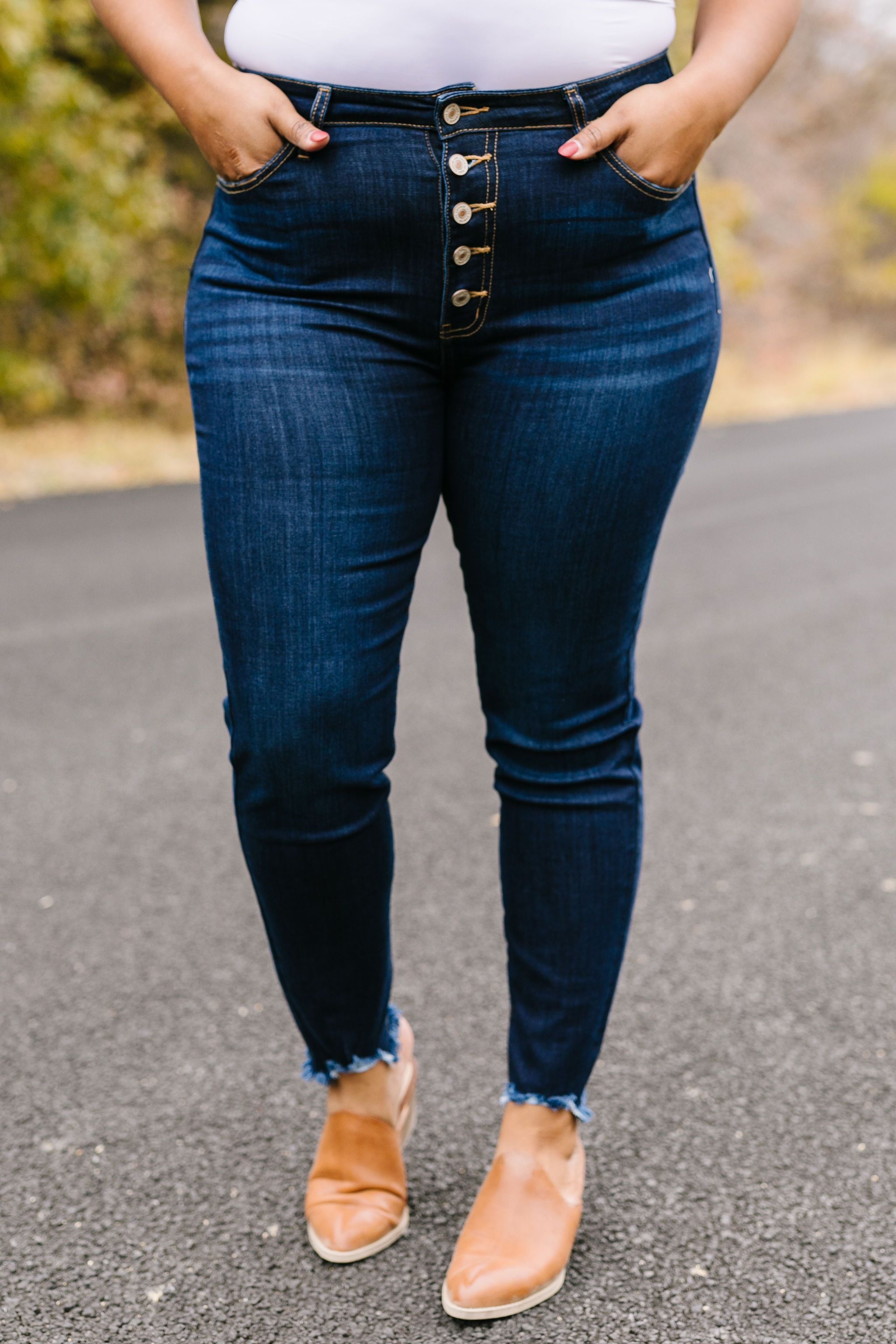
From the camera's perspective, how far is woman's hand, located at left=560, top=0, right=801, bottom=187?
1.11m

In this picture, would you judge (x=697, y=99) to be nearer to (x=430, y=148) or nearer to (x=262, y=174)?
(x=430, y=148)

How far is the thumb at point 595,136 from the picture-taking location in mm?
1102

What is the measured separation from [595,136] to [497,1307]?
1.14 m

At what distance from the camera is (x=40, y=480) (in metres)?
8.16

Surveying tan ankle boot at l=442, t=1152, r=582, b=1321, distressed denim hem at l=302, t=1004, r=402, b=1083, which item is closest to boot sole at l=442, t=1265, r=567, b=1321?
tan ankle boot at l=442, t=1152, r=582, b=1321

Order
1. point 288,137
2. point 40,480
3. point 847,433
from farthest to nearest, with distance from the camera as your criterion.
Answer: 1. point 847,433
2. point 40,480
3. point 288,137

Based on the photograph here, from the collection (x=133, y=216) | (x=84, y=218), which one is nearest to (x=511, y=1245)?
(x=84, y=218)

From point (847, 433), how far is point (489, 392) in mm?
9867

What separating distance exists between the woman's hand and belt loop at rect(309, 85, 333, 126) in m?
0.21

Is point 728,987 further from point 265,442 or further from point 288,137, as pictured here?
point 288,137

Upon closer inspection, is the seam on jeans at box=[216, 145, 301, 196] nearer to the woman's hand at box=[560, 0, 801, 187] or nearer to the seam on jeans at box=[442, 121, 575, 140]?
the seam on jeans at box=[442, 121, 575, 140]

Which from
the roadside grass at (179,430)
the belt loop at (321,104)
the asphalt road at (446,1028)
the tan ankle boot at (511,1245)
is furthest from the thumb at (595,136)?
the roadside grass at (179,430)

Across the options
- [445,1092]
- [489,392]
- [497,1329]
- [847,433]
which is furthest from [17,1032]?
[847,433]

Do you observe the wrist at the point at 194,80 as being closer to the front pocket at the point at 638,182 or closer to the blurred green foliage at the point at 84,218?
the front pocket at the point at 638,182
